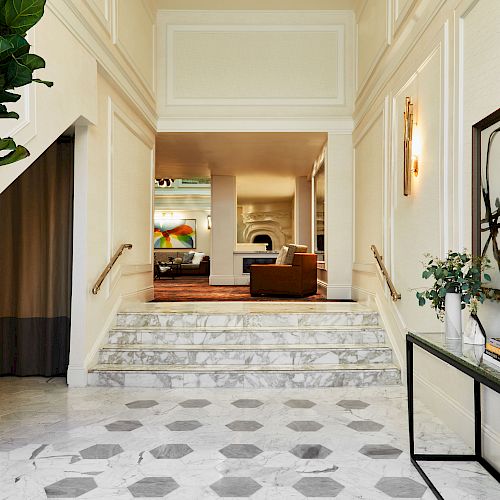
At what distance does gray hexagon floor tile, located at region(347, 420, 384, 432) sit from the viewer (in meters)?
3.41

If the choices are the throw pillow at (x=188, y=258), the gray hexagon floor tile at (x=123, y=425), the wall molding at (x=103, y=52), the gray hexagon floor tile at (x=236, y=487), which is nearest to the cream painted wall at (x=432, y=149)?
the gray hexagon floor tile at (x=236, y=487)

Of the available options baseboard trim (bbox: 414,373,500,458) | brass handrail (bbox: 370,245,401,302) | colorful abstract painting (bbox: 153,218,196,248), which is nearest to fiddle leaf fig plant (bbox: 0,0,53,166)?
baseboard trim (bbox: 414,373,500,458)

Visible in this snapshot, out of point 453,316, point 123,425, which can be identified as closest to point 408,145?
point 453,316

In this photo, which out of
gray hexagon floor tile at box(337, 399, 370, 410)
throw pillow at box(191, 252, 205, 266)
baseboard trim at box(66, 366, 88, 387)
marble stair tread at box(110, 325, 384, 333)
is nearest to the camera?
gray hexagon floor tile at box(337, 399, 370, 410)

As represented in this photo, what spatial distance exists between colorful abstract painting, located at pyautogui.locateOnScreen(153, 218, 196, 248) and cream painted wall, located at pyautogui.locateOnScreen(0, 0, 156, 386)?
12.0 meters

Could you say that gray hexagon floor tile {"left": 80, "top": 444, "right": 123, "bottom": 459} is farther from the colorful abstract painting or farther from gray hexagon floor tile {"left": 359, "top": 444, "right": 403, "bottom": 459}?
the colorful abstract painting

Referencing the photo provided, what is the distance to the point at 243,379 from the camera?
15.0 feet

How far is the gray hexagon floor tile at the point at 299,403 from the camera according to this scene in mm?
3963

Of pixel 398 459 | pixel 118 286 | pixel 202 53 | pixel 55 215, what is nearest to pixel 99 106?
pixel 55 215

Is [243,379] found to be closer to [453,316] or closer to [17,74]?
[453,316]

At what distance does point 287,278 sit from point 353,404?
4068mm

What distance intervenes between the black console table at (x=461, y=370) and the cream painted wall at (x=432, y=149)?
0.06 meters

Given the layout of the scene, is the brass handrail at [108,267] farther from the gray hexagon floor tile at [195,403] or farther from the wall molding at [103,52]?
the wall molding at [103,52]

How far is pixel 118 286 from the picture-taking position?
5.50 metres
